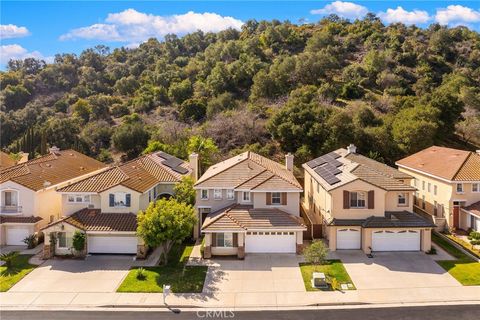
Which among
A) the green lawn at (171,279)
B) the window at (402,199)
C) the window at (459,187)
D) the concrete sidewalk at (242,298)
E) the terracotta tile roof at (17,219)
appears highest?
the window at (459,187)

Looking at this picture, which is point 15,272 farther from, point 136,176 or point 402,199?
point 402,199

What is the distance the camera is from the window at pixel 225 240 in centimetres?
2898

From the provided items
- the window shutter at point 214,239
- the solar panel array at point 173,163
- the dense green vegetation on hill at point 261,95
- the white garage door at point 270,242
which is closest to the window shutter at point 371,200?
the white garage door at point 270,242

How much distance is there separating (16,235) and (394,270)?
1113 inches

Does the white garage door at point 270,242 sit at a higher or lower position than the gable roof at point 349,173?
lower

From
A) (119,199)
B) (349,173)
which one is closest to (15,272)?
(119,199)

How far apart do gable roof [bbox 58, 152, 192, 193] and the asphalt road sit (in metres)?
10.9

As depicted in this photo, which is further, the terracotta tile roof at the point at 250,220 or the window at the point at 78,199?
the window at the point at 78,199

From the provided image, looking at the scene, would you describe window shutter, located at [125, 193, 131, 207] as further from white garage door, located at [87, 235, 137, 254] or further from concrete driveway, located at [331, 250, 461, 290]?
concrete driveway, located at [331, 250, 461, 290]

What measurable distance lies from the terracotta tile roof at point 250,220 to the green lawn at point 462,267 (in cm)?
981

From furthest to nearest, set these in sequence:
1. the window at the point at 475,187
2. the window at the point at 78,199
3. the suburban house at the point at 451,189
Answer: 1. the window at the point at 475,187
2. the suburban house at the point at 451,189
3. the window at the point at 78,199

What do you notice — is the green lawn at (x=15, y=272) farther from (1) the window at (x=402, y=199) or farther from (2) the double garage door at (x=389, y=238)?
(1) the window at (x=402, y=199)

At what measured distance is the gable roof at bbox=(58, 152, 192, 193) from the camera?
31.1 m

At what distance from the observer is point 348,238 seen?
97.9 feet
